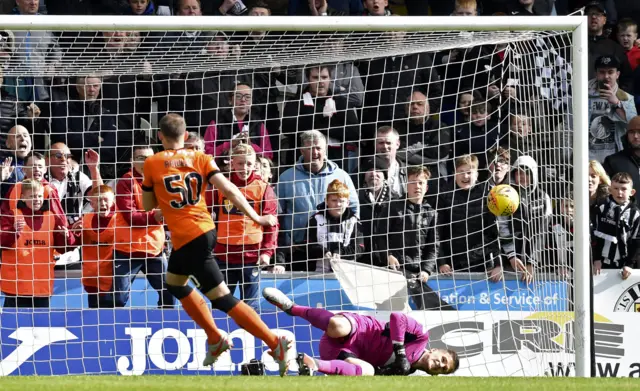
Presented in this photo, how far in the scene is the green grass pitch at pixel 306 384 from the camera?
7008 mm

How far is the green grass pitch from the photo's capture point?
23.0 ft

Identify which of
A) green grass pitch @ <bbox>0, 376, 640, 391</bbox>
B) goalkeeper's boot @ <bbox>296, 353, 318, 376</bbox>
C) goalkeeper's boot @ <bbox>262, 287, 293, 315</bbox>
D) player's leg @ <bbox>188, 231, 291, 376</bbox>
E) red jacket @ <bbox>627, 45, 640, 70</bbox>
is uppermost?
red jacket @ <bbox>627, 45, 640, 70</bbox>

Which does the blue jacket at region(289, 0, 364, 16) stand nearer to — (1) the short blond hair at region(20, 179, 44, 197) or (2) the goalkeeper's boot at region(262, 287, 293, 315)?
(1) the short blond hair at region(20, 179, 44, 197)

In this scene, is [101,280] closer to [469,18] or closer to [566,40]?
[469,18]

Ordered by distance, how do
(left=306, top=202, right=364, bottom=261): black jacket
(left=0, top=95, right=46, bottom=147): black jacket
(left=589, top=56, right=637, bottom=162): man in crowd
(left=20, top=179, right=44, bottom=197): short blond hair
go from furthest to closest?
1. (left=589, top=56, right=637, bottom=162): man in crowd
2. (left=0, top=95, right=46, bottom=147): black jacket
3. (left=306, top=202, right=364, bottom=261): black jacket
4. (left=20, top=179, right=44, bottom=197): short blond hair

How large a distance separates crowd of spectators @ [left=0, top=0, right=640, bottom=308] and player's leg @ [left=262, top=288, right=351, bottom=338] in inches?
28.8

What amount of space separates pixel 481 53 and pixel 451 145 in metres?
1.01

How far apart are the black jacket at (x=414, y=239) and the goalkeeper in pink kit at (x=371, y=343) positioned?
64 cm

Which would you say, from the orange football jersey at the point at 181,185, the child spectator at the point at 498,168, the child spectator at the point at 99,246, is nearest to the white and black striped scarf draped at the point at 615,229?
the child spectator at the point at 498,168

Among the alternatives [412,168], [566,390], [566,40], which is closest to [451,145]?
[412,168]

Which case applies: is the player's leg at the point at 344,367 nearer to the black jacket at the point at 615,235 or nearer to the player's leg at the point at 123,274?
the player's leg at the point at 123,274

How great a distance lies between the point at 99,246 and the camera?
1028cm

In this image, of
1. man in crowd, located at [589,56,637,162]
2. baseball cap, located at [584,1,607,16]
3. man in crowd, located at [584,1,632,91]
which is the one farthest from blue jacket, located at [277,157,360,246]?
baseball cap, located at [584,1,607,16]

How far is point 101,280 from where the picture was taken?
1020 centimetres
